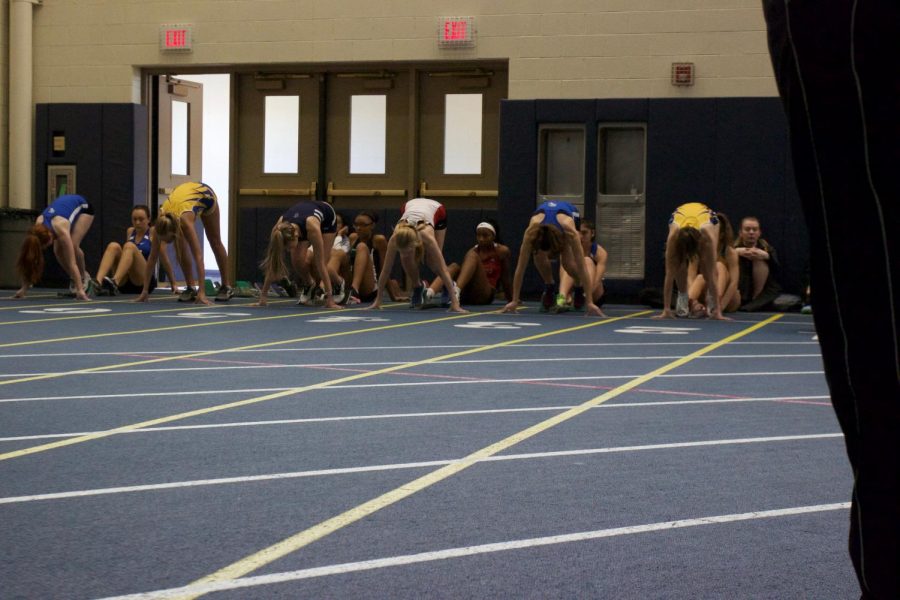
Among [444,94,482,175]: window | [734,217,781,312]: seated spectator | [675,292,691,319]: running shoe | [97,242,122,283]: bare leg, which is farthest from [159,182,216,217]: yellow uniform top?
[734,217,781,312]: seated spectator

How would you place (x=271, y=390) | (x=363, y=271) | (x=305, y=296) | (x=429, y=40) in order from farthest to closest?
(x=429, y=40), (x=363, y=271), (x=305, y=296), (x=271, y=390)

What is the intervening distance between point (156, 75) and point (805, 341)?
10338mm

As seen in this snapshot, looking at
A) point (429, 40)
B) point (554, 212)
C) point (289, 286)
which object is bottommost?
point (289, 286)

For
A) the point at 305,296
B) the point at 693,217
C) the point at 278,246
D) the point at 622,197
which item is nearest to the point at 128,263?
the point at 305,296

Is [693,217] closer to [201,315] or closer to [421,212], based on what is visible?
[421,212]

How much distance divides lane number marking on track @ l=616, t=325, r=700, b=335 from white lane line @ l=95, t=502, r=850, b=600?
649 cm

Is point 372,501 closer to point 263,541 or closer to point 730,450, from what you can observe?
point 263,541

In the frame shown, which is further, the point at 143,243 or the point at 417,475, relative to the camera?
the point at 143,243

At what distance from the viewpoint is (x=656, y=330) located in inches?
397

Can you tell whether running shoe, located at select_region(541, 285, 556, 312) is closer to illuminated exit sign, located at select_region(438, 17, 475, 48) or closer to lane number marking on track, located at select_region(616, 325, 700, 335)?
lane number marking on track, located at select_region(616, 325, 700, 335)

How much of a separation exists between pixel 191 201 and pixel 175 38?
13.2 ft

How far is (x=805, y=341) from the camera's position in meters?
9.21

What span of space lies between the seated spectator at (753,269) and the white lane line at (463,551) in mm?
10231

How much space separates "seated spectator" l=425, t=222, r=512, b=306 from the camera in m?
13.5
